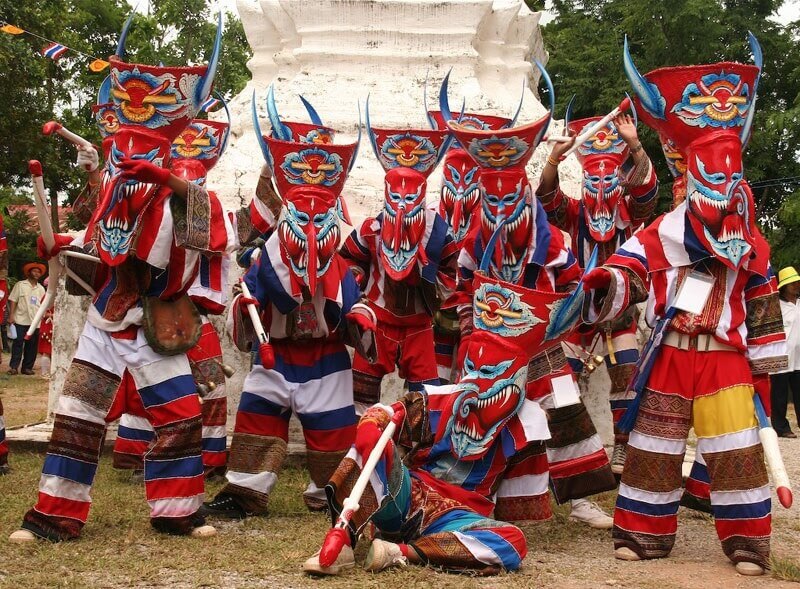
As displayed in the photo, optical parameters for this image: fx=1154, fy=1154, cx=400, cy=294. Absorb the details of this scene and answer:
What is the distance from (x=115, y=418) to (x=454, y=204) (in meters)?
2.61

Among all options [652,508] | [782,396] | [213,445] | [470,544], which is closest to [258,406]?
[213,445]

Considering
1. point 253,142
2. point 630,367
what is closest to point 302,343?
point 630,367

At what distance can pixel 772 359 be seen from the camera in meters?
5.28

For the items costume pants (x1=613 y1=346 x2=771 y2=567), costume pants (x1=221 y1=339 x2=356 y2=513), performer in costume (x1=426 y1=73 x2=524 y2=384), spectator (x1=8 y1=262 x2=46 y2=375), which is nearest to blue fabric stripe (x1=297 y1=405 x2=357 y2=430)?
costume pants (x1=221 y1=339 x2=356 y2=513)

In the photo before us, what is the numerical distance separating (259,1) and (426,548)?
20.9ft

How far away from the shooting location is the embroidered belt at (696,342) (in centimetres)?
528

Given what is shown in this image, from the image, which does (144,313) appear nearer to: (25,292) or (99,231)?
(99,231)

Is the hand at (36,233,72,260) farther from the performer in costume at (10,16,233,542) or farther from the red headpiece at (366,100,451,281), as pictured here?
the red headpiece at (366,100,451,281)

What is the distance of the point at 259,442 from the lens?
6035 mm

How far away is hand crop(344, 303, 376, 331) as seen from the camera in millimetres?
5845

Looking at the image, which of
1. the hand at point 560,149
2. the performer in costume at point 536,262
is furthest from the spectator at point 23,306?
the performer in costume at point 536,262

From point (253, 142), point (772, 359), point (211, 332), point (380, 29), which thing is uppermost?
point (380, 29)

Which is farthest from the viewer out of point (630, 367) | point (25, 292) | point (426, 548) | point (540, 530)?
point (25, 292)

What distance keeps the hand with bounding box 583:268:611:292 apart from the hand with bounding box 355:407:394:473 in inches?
44.0
